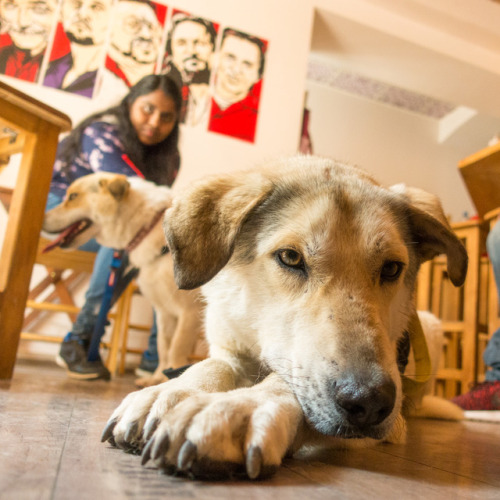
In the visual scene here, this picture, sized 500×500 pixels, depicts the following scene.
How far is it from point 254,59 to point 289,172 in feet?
13.3

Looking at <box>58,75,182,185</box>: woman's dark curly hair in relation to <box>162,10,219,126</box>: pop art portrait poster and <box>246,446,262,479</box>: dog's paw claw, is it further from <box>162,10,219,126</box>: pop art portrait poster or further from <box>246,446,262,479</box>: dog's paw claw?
<box>246,446,262,479</box>: dog's paw claw

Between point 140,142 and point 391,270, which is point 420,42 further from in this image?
point 391,270

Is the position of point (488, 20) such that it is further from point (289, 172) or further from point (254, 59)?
point (289, 172)

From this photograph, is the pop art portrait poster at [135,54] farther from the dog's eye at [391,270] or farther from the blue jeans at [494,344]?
the dog's eye at [391,270]

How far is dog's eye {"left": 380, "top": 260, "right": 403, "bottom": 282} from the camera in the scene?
4.30ft

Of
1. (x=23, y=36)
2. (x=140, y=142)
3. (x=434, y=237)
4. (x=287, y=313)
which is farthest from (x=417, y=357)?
(x=23, y=36)

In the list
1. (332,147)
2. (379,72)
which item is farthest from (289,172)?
(332,147)

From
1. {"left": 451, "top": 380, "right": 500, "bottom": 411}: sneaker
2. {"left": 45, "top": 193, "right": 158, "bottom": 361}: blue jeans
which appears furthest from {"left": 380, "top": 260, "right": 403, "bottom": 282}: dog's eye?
{"left": 45, "top": 193, "right": 158, "bottom": 361}: blue jeans

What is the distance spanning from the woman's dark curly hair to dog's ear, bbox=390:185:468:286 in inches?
133

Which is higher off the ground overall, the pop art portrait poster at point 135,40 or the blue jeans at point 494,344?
the pop art portrait poster at point 135,40

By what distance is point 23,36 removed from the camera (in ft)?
14.5

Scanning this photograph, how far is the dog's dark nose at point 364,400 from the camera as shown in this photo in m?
0.91

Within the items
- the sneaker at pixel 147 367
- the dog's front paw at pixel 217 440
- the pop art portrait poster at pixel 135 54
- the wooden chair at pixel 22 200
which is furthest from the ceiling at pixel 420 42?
the dog's front paw at pixel 217 440

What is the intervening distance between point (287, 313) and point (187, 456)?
0.53 m
